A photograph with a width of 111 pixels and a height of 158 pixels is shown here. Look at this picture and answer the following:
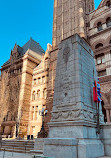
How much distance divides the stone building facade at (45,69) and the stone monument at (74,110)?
12500 millimetres

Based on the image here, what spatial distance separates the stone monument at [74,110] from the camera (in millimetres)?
7051

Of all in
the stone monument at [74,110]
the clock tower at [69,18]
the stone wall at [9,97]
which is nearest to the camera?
the stone monument at [74,110]

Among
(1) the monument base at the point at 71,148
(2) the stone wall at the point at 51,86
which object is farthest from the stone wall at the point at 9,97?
(1) the monument base at the point at 71,148

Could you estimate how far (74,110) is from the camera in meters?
8.10

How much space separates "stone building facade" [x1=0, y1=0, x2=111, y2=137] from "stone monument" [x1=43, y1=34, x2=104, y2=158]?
12.5 m

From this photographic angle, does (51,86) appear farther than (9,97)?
No

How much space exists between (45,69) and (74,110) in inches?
1042

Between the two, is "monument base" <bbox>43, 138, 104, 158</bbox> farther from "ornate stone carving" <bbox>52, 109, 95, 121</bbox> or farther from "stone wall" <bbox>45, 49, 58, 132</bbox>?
"stone wall" <bbox>45, 49, 58, 132</bbox>

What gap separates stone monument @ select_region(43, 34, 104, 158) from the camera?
278 inches

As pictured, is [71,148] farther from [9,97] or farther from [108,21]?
[9,97]

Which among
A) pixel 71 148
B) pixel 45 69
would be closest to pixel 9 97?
pixel 45 69

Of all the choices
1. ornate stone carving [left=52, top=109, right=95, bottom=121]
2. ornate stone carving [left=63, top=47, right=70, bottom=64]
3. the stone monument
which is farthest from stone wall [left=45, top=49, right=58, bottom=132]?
ornate stone carving [left=52, top=109, right=95, bottom=121]

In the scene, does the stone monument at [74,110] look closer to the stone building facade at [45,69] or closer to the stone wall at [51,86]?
the stone building facade at [45,69]

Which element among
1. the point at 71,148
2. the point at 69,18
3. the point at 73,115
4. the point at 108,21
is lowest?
the point at 71,148
